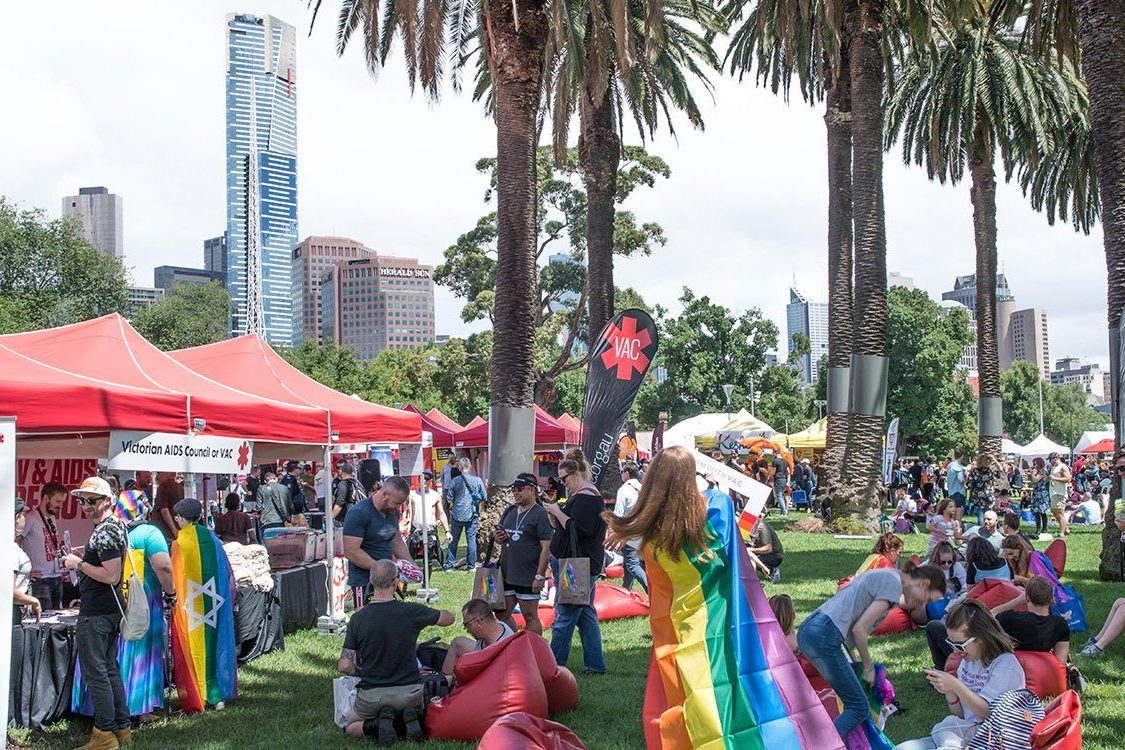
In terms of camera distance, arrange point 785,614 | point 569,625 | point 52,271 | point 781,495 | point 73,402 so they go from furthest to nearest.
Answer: point 52,271 < point 781,495 < point 569,625 < point 73,402 < point 785,614

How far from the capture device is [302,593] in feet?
36.7

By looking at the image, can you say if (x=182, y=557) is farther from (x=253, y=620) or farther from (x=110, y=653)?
(x=253, y=620)

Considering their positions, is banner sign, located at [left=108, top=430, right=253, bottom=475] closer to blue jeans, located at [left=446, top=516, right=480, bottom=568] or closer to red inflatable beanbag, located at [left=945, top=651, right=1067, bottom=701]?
red inflatable beanbag, located at [left=945, top=651, right=1067, bottom=701]

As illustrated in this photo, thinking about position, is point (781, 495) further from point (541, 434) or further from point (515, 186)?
point (515, 186)

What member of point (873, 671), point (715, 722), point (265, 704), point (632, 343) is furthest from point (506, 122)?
point (715, 722)

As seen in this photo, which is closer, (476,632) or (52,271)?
(476,632)

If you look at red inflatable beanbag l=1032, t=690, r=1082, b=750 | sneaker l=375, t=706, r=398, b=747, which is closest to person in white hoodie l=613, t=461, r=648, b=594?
sneaker l=375, t=706, r=398, b=747

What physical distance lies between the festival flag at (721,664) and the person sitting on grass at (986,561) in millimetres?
4524

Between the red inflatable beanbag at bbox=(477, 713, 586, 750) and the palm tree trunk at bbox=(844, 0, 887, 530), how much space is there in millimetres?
15548

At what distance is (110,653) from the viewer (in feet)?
21.6

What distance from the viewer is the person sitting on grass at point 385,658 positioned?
6.42m

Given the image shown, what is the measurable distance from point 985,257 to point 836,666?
25.2m

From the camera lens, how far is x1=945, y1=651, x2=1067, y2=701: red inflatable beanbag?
680cm

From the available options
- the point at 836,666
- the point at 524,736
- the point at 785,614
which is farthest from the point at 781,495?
the point at 524,736
